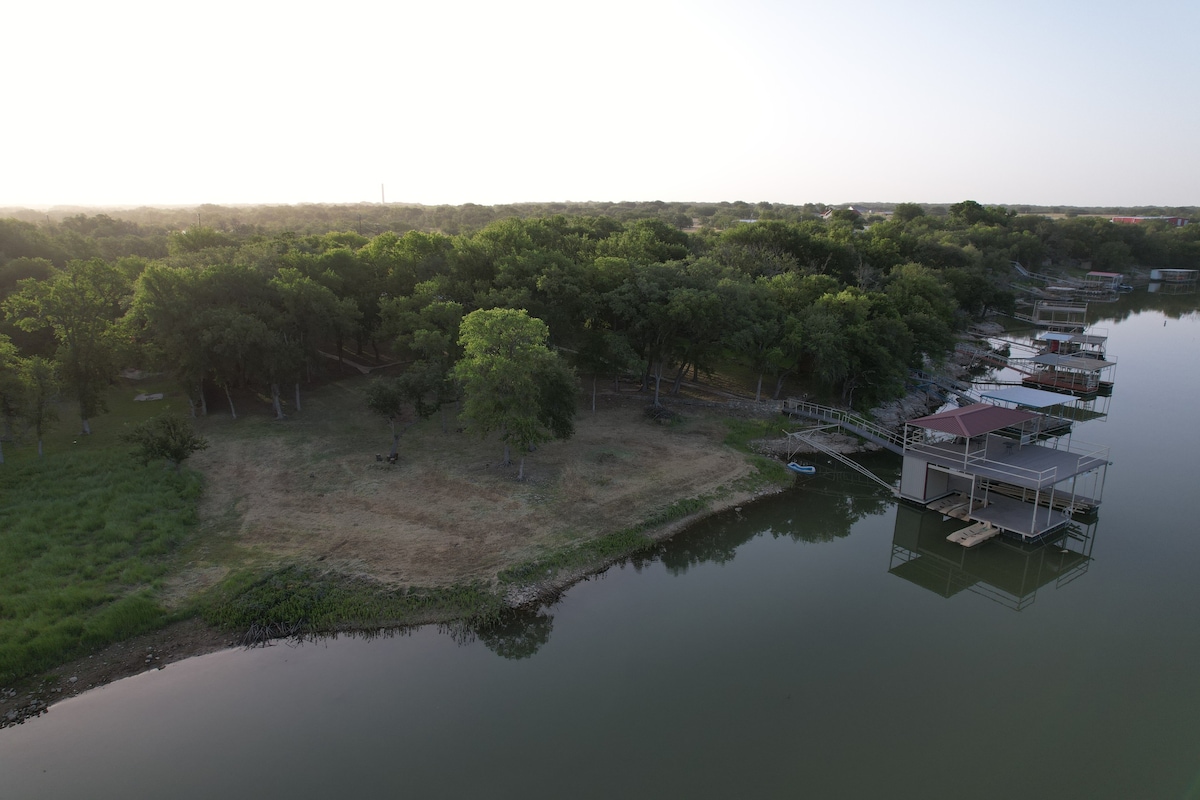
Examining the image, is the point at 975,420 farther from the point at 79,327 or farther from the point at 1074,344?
the point at 79,327

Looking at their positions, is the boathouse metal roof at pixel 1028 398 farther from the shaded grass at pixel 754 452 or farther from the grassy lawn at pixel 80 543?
the grassy lawn at pixel 80 543

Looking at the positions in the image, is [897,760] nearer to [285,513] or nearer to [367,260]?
[285,513]

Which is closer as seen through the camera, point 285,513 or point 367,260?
point 285,513

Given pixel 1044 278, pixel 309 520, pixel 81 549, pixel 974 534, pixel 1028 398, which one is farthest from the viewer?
pixel 1044 278

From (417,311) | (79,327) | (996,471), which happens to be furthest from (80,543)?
(996,471)

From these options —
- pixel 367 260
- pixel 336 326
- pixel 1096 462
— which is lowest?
pixel 1096 462

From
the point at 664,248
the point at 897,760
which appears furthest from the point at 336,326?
the point at 897,760

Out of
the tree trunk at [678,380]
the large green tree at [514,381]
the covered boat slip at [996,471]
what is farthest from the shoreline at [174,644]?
the tree trunk at [678,380]
